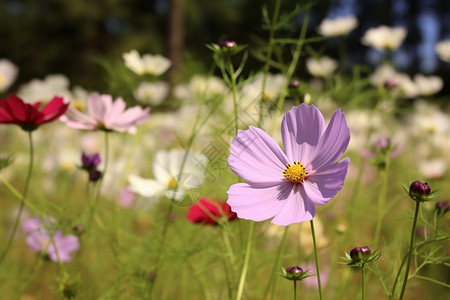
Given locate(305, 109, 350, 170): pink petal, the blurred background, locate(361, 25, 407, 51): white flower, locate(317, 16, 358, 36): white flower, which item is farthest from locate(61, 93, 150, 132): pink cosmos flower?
the blurred background

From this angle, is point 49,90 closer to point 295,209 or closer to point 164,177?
point 164,177

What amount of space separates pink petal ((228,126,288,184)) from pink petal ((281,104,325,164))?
1 cm

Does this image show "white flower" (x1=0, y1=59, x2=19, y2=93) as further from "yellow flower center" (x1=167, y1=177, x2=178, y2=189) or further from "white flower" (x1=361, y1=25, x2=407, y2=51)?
"white flower" (x1=361, y1=25, x2=407, y2=51)

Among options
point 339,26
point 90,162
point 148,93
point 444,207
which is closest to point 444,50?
point 339,26

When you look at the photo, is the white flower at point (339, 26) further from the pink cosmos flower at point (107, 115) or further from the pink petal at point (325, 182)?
the pink petal at point (325, 182)

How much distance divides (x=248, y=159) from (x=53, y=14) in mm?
9054

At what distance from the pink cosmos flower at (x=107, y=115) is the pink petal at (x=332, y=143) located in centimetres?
25

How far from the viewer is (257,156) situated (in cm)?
37

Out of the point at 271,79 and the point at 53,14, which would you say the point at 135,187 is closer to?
the point at 271,79

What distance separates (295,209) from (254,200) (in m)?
0.03

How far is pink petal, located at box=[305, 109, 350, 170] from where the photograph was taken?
1.07ft

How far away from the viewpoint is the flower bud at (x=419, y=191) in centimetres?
33

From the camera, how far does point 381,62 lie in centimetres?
110

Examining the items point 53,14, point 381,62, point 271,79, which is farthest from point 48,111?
point 53,14
